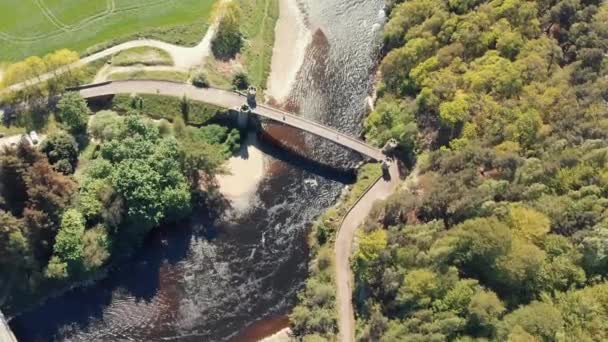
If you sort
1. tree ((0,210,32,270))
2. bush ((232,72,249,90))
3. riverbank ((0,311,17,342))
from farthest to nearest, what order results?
bush ((232,72,249,90)) → riverbank ((0,311,17,342)) → tree ((0,210,32,270))

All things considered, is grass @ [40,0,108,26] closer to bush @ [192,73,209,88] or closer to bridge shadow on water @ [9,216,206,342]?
bush @ [192,73,209,88]

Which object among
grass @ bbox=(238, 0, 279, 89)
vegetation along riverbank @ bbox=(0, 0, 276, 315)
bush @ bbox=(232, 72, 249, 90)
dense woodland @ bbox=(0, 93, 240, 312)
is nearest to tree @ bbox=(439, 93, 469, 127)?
grass @ bbox=(238, 0, 279, 89)

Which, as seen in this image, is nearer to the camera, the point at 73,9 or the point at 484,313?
the point at 484,313

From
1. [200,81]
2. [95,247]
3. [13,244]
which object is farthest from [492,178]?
[13,244]

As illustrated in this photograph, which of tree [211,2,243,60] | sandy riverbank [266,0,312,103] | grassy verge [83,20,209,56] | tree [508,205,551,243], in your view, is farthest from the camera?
sandy riverbank [266,0,312,103]

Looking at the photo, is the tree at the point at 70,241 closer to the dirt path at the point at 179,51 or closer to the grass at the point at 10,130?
the grass at the point at 10,130

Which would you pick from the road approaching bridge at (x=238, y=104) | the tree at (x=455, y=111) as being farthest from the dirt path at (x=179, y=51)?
the tree at (x=455, y=111)

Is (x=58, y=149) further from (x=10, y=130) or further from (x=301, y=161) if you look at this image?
(x=301, y=161)
